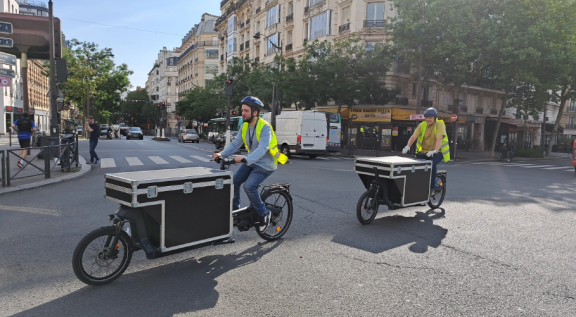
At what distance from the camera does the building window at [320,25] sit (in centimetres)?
3360

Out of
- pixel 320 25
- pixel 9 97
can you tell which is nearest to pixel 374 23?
pixel 320 25

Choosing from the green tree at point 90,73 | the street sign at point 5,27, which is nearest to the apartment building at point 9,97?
the green tree at point 90,73

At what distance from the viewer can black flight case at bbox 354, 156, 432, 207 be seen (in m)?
6.12

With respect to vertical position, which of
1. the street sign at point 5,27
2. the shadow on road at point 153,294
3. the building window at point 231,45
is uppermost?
the building window at point 231,45

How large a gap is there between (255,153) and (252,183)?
13.7 inches

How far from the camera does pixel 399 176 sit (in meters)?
6.14

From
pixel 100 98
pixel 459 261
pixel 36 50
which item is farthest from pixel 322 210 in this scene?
pixel 100 98

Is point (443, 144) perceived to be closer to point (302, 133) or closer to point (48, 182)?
point (48, 182)

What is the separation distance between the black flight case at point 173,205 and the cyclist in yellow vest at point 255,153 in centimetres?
49

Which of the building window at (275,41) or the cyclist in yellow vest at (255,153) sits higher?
the building window at (275,41)

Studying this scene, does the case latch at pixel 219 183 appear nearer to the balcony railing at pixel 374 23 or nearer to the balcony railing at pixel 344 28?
the balcony railing at pixel 374 23

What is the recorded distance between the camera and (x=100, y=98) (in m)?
50.9

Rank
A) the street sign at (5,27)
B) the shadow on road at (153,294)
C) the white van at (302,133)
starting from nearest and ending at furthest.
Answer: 1. the shadow on road at (153,294)
2. the street sign at (5,27)
3. the white van at (302,133)

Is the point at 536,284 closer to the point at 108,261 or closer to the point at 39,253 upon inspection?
the point at 108,261
